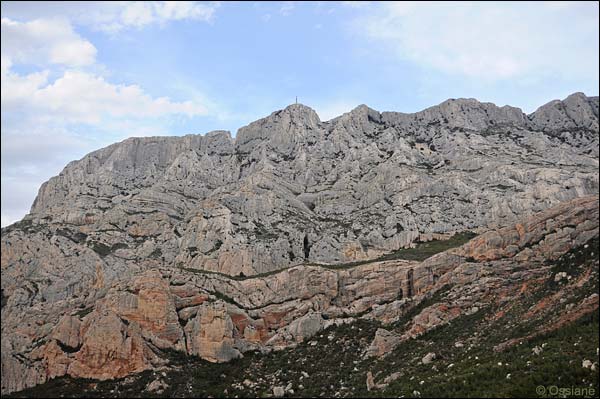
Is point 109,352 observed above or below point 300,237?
below

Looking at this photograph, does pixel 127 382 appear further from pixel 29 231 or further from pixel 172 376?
pixel 29 231

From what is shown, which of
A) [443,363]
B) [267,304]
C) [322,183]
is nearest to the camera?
[443,363]

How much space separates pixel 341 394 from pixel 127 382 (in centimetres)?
2445

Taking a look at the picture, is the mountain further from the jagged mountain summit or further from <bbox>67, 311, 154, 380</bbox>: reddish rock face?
the jagged mountain summit

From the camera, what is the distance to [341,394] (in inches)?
1898

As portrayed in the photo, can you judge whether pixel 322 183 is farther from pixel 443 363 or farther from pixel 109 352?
pixel 443 363

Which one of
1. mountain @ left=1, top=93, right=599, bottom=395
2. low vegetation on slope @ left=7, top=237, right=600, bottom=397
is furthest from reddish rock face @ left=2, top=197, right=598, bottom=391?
low vegetation on slope @ left=7, top=237, right=600, bottom=397

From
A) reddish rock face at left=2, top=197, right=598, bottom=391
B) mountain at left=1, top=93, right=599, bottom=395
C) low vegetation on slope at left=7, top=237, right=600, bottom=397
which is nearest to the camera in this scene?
low vegetation on slope at left=7, top=237, right=600, bottom=397

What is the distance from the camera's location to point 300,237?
84750mm

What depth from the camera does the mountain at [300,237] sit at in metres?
59.8

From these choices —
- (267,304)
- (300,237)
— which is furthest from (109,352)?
(300,237)

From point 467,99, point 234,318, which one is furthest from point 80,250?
point 467,99

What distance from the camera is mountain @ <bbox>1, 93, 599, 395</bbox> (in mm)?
59812

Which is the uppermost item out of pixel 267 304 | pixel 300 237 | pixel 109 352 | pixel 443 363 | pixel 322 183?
pixel 322 183
